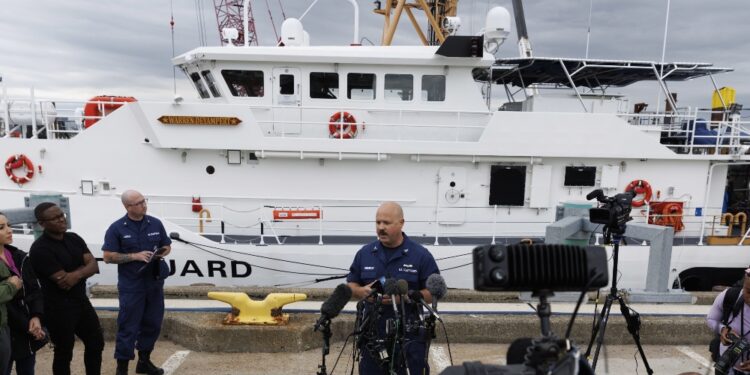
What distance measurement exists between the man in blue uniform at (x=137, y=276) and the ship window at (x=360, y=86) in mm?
4886

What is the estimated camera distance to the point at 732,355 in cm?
271

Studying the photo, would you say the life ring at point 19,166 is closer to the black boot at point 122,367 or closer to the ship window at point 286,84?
the ship window at point 286,84

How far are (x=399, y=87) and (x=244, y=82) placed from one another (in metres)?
2.94

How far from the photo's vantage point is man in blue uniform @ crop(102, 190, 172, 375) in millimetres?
3520

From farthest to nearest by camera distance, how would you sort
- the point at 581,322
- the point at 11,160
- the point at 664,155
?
1. the point at 664,155
2. the point at 11,160
3. the point at 581,322

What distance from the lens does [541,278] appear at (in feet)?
4.49

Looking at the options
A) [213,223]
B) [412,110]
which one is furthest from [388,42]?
[213,223]

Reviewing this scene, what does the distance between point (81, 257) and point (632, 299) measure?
5.77m

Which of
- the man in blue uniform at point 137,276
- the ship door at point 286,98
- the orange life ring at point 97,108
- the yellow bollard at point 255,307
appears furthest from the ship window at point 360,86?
the man in blue uniform at point 137,276

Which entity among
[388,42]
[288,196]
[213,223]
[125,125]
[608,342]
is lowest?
[608,342]

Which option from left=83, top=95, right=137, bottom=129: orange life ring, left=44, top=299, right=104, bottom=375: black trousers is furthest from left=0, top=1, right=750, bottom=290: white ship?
left=44, top=299, right=104, bottom=375: black trousers

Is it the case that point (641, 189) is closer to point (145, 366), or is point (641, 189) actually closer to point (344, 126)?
point (344, 126)

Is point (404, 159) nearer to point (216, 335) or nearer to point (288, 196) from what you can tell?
point (288, 196)

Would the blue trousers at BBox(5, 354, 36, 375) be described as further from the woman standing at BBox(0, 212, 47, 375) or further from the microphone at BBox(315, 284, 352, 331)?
the microphone at BBox(315, 284, 352, 331)
